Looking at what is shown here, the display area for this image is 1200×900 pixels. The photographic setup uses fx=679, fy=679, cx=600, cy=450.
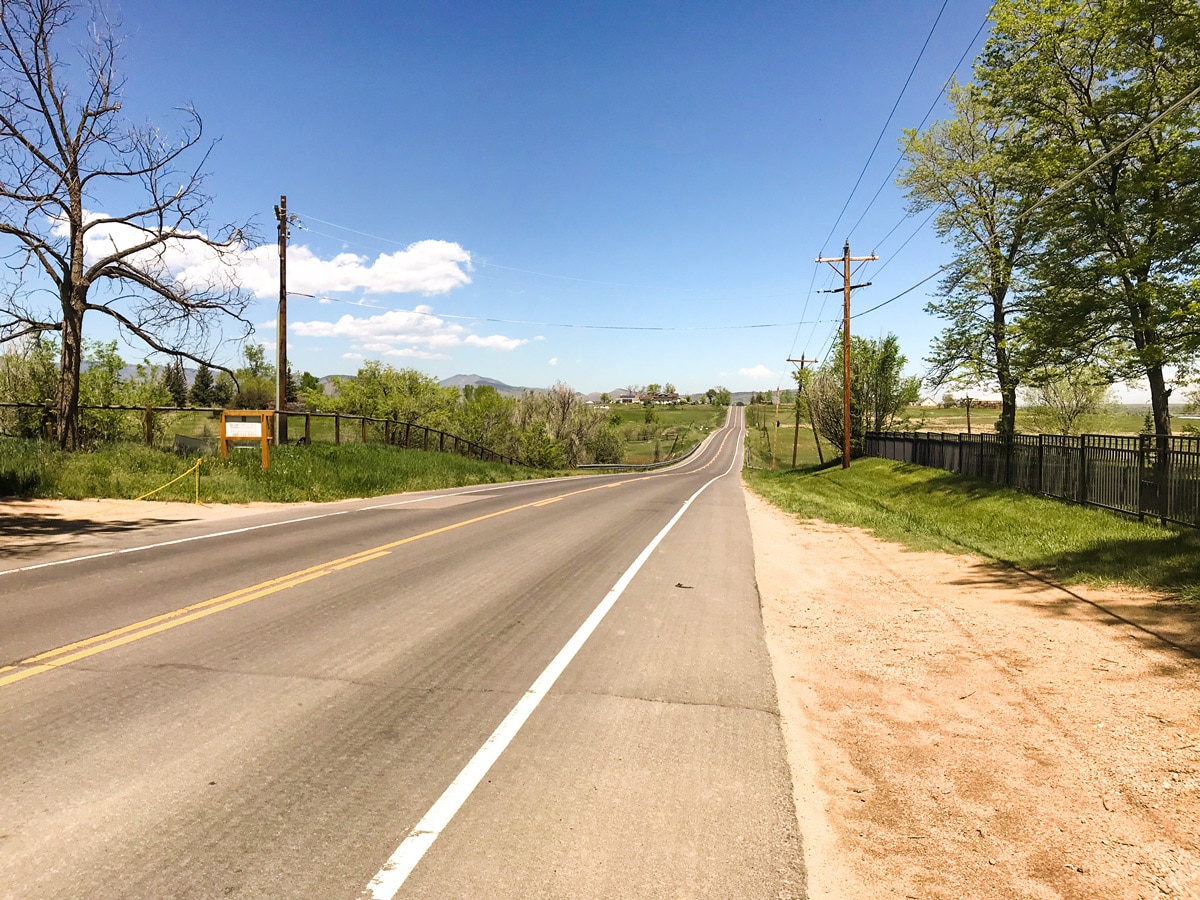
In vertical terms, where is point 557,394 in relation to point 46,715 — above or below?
above

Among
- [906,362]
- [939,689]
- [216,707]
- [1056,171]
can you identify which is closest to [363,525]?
[216,707]

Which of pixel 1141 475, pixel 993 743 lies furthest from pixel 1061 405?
pixel 993 743

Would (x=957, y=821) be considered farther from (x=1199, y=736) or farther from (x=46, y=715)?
(x=46, y=715)

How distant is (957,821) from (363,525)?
12.0m

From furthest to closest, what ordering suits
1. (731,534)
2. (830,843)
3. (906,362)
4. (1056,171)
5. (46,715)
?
1. (906,362)
2. (1056,171)
3. (731,534)
4. (46,715)
5. (830,843)

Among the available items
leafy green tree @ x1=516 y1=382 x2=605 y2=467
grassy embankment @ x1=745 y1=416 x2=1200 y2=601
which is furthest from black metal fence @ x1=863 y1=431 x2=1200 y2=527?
→ leafy green tree @ x1=516 y1=382 x2=605 y2=467

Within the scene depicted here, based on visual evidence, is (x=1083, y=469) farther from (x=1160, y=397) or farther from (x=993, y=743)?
(x=993, y=743)

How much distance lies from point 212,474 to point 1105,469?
2198cm

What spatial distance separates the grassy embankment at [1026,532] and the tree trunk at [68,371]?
20366 millimetres

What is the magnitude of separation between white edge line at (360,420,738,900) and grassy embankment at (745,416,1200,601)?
26.2 feet

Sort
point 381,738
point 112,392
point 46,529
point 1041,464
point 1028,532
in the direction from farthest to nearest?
point 112,392 < point 1041,464 < point 1028,532 < point 46,529 < point 381,738

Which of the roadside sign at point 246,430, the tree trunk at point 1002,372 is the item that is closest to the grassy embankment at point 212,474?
the roadside sign at point 246,430

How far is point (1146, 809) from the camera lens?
3592mm

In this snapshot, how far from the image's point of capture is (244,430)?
1950 centimetres
